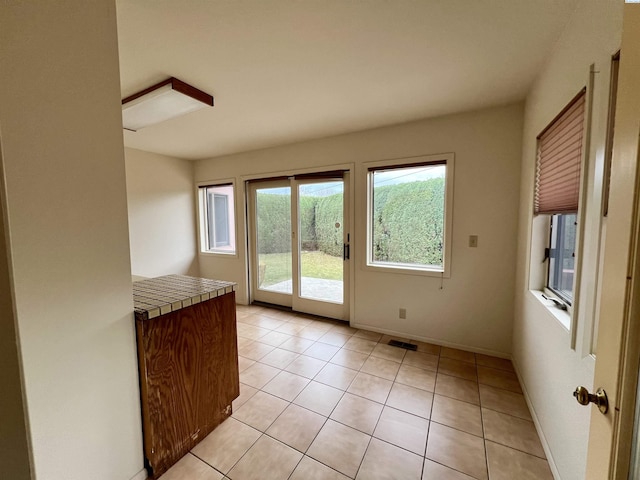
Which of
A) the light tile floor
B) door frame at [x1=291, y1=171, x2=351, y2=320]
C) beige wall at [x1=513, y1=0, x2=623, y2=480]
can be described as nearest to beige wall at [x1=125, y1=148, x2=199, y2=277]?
door frame at [x1=291, y1=171, x2=351, y2=320]

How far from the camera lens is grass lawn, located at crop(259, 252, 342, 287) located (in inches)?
135

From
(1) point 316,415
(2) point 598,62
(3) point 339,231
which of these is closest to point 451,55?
(2) point 598,62

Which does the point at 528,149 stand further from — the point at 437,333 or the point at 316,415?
the point at 316,415

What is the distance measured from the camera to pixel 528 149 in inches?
82.1

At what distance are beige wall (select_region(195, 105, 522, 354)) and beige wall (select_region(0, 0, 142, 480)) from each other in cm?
236

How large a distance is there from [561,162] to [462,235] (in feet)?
3.85

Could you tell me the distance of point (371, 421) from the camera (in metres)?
1.72

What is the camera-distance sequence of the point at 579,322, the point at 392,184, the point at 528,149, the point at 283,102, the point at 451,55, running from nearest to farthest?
the point at 579,322 < the point at 451,55 < the point at 528,149 < the point at 283,102 < the point at 392,184

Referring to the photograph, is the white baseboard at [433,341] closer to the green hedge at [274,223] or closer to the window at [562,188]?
the window at [562,188]

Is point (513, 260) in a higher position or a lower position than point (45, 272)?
lower

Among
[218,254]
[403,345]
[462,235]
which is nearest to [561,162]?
[462,235]

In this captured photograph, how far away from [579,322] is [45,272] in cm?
224

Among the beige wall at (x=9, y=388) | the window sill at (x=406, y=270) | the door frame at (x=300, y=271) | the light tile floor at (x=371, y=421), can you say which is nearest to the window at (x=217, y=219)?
the door frame at (x=300, y=271)

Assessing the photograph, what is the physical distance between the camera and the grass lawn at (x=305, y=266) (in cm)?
344
